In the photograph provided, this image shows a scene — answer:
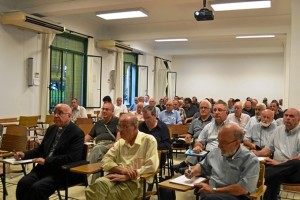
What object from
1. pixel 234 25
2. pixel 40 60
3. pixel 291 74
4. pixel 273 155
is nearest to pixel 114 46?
pixel 40 60

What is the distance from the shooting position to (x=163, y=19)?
9.08 metres

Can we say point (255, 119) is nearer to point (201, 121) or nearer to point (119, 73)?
point (201, 121)

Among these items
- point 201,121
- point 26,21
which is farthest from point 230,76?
point 201,121

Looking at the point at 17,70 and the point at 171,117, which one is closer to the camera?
the point at 171,117

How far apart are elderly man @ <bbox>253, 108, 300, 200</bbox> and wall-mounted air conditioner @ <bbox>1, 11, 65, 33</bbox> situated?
5.31m

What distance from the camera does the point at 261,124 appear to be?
180 inches

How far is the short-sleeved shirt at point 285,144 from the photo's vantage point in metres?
3.85

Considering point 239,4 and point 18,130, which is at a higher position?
point 239,4

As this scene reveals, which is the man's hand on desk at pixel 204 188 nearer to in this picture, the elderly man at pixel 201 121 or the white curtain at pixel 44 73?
the elderly man at pixel 201 121

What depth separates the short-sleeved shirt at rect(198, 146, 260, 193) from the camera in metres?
2.44

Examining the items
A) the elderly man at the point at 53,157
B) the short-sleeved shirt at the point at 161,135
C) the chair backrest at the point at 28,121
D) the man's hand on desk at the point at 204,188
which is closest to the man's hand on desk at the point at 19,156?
the elderly man at the point at 53,157

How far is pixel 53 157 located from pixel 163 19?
6.72 m

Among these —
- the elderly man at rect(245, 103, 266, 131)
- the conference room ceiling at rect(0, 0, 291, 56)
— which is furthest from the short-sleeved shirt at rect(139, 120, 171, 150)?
the conference room ceiling at rect(0, 0, 291, 56)

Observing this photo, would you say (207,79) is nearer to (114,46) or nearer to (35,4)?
(114,46)
